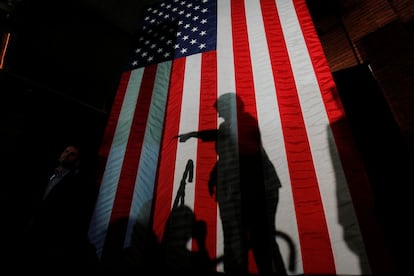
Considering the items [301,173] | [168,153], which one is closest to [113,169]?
[168,153]

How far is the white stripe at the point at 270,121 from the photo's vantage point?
8.21 feet

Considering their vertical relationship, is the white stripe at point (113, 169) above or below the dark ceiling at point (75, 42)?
below

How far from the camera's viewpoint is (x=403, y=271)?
8.59 ft

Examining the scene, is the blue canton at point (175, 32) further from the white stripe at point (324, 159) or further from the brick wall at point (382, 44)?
the brick wall at point (382, 44)

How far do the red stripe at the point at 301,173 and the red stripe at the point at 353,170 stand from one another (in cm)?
31

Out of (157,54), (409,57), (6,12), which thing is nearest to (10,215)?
(157,54)

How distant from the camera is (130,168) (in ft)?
11.9

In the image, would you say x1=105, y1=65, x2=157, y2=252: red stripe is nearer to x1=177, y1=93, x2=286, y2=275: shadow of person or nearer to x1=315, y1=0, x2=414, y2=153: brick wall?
x1=177, y1=93, x2=286, y2=275: shadow of person

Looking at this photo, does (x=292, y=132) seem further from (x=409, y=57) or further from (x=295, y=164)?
(x=409, y=57)

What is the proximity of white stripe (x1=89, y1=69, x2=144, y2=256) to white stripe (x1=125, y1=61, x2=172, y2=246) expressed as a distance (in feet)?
1.14

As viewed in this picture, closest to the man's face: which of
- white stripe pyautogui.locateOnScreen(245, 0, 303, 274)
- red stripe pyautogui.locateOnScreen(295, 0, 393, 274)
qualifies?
white stripe pyautogui.locateOnScreen(245, 0, 303, 274)

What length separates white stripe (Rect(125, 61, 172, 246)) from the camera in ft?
10.4

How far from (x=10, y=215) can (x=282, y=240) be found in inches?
188

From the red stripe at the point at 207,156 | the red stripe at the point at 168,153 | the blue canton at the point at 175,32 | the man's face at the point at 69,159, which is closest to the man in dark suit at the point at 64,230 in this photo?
the man's face at the point at 69,159
